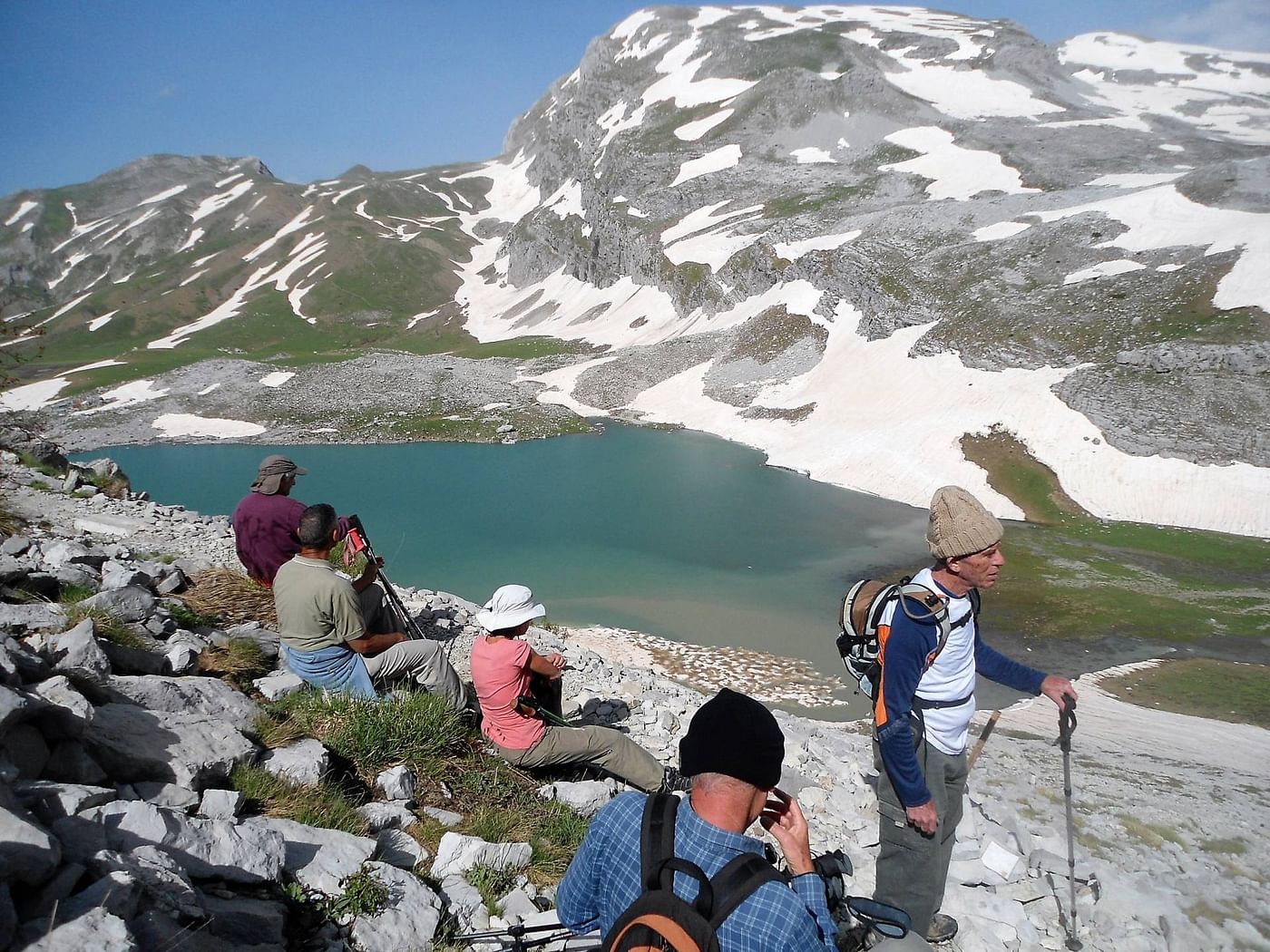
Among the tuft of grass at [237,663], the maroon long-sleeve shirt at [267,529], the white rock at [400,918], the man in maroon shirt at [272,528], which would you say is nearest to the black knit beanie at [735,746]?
the white rock at [400,918]

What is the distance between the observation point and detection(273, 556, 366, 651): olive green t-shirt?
561 cm

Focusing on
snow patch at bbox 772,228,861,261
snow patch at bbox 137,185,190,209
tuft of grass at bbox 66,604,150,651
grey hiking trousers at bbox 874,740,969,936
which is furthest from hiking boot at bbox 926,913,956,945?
snow patch at bbox 137,185,190,209

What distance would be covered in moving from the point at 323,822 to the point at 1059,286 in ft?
137

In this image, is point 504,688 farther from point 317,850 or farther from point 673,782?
point 317,850

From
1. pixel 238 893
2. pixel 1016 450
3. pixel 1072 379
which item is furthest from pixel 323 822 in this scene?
pixel 1072 379

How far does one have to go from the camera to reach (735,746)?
239 cm

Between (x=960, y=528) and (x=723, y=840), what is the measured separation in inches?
97.9

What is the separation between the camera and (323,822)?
382 centimetres

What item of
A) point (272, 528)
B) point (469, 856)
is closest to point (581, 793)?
point (469, 856)

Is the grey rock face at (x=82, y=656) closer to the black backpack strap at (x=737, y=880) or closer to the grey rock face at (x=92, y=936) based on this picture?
the grey rock face at (x=92, y=936)

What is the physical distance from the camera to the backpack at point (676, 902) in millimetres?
2025

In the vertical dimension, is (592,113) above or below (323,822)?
above

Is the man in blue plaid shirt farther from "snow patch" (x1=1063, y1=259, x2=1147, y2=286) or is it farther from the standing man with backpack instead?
"snow patch" (x1=1063, y1=259, x2=1147, y2=286)

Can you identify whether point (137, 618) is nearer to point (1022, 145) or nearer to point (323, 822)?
point (323, 822)
